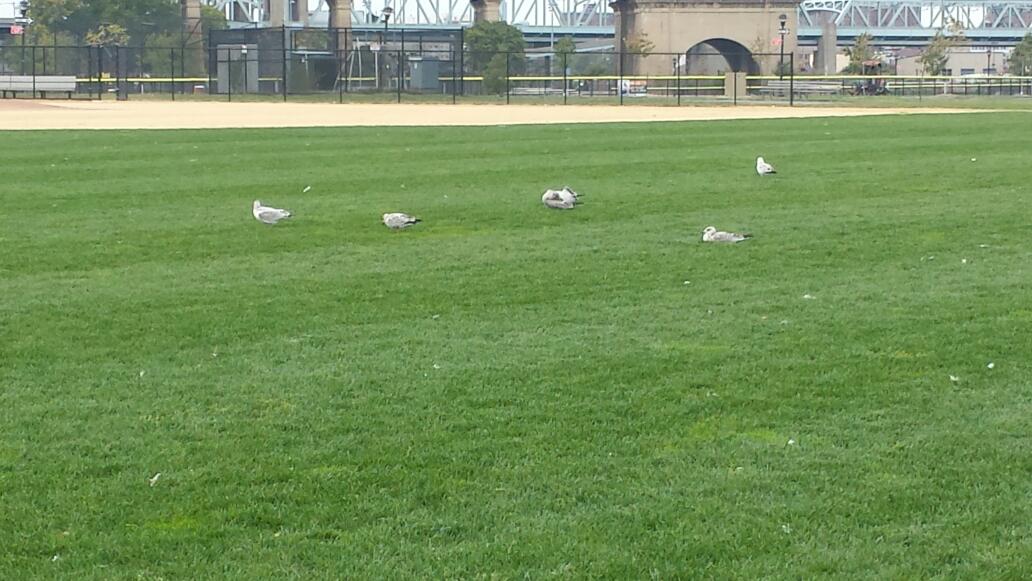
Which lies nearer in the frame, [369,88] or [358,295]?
[358,295]

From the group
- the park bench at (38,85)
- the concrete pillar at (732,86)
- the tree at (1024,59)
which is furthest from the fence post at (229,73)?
the tree at (1024,59)

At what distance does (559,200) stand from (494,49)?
244 feet

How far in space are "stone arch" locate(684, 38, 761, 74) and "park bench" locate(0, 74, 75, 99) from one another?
51.4 metres

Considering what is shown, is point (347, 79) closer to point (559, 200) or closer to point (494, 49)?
point (494, 49)

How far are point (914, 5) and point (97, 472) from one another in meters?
181

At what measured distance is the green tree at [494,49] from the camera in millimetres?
72812

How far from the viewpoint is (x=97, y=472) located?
19.8ft

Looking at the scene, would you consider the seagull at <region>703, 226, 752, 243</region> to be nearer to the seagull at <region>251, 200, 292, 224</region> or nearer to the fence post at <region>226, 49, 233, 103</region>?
the seagull at <region>251, 200, 292, 224</region>

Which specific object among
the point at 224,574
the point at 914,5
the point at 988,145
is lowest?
the point at 224,574

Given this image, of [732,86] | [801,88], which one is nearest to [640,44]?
[801,88]

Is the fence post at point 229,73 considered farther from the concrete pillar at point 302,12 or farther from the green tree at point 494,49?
the concrete pillar at point 302,12

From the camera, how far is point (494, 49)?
87875 mm

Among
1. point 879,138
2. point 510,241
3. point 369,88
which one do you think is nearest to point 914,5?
point 369,88

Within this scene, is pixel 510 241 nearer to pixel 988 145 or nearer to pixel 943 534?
pixel 943 534
